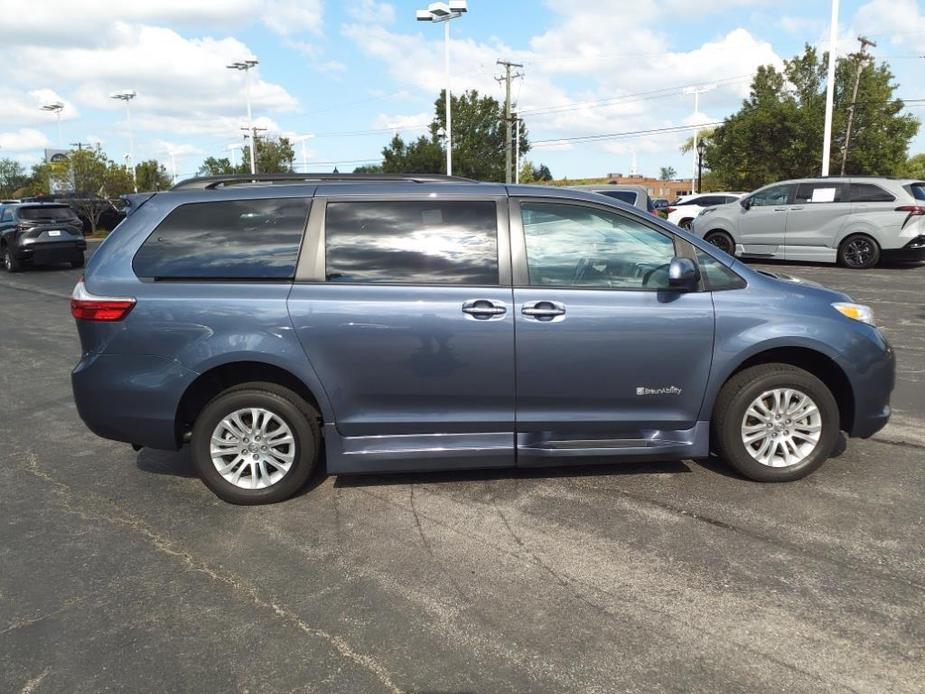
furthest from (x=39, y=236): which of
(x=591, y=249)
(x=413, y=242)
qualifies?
(x=591, y=249)

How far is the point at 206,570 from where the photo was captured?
3404mm

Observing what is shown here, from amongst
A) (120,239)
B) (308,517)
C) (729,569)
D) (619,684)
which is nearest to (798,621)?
(729,569)

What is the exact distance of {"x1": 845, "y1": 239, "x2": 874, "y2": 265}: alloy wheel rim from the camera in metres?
13.7

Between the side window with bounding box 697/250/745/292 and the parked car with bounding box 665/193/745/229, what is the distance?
627 inches

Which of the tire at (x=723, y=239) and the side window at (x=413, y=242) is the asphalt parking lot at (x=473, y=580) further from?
the tire at (x=723, y=239)

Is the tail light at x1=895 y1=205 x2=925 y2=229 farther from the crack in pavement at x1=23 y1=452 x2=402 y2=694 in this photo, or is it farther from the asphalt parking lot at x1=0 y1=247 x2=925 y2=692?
the crack in pavement at x1=23 y1=452 x2=402 y2=694

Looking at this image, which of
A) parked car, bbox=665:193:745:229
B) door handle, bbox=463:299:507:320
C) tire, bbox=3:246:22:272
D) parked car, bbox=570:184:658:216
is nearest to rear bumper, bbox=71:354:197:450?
door handle, bbox=463:299:507:320

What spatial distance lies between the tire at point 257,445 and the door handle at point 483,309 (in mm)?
1082

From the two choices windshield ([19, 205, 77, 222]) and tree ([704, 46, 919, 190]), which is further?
tree ([704, 46, 919, 190])

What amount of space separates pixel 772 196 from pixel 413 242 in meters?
12.7

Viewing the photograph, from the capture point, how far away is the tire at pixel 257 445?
4.03 m

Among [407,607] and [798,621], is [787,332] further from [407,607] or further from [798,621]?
[407,607]

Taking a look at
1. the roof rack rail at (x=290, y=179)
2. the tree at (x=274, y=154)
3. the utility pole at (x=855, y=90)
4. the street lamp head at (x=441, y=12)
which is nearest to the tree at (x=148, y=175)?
the tree at (x=274, y=154)

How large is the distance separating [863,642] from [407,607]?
1793mm
